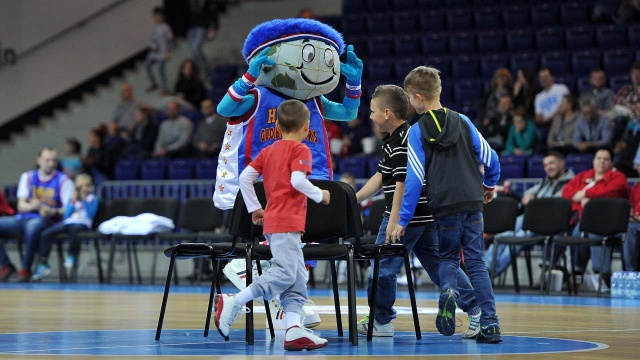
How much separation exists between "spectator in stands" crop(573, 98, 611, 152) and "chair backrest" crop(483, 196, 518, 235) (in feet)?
5.67

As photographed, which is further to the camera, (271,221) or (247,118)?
(247,118)

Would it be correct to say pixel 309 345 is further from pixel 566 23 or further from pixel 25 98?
pixel 25 98

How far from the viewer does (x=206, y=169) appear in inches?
589

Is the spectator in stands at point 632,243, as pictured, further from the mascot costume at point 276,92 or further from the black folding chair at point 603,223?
the mascot costume at point 276,92

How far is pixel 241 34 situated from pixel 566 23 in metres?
6.19

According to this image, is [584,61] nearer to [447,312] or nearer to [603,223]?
[603,223]

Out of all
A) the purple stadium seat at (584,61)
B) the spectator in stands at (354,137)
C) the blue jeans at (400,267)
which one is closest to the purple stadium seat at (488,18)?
the purple stadium seat at (584,61)

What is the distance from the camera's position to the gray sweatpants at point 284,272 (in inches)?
217

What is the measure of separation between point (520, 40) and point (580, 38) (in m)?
0.85

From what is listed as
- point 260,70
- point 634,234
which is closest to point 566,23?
point 634,234

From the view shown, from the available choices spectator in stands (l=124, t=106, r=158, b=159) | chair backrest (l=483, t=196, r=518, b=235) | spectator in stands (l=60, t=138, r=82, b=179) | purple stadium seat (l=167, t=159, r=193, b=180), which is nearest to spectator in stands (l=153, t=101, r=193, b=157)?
spectator in stands (l=124, t=106, r=158, b=159)

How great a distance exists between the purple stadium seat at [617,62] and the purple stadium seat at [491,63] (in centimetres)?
146

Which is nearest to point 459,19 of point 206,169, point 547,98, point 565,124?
point 547,98

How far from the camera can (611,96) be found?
13.7m
